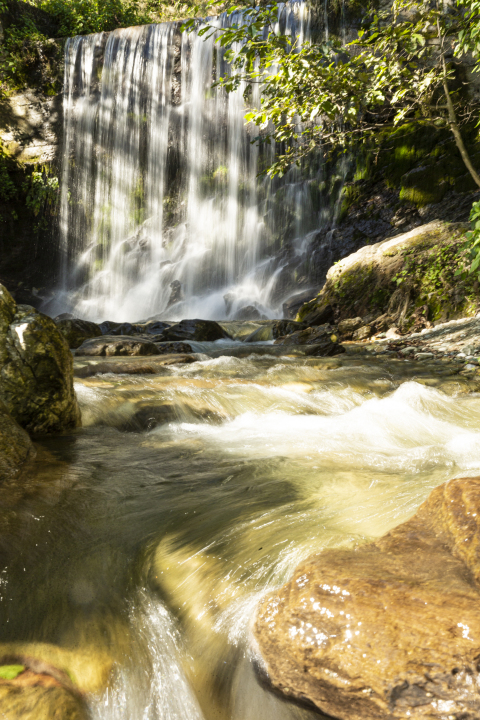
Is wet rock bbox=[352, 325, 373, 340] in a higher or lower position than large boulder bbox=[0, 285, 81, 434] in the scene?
lower

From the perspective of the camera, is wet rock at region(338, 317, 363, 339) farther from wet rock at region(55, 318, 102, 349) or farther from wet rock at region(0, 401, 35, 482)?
wet rock at region(0, 401, 35, 482)

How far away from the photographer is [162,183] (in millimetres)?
20359

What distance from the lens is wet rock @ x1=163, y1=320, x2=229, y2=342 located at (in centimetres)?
1023

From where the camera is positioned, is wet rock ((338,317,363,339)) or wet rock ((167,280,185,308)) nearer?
wet rock ((338,317,363,339))

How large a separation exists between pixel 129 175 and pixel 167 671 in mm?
21937

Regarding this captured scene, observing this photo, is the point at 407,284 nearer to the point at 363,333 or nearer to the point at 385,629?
the point at 363,333

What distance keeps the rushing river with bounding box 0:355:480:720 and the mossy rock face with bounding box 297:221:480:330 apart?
4.47m

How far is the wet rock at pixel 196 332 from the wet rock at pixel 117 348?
2.12 meters

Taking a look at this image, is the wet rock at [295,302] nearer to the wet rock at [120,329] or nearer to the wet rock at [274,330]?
the wet rock at [274,330]

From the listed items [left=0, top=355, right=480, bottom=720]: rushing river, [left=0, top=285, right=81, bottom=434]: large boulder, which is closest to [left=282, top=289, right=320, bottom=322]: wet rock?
[left=0, top=355, right=480, bottom=720]: rushing river

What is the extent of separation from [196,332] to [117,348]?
287 cm

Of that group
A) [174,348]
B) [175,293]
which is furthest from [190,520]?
[175,293]

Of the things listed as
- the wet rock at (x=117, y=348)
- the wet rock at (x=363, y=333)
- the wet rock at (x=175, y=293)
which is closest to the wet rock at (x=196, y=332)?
the wet rock at (x=117, y=348)

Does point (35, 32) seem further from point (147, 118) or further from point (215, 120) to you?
point (215, 120)
